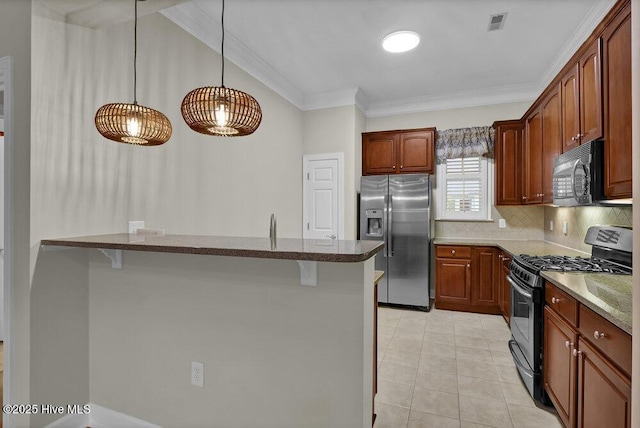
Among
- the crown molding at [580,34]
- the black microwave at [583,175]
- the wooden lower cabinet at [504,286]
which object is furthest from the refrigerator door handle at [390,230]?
the crown molding at [580,34]

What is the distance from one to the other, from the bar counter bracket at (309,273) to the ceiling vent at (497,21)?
2.70 meters

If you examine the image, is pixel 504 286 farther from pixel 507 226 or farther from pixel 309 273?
pixel 309 273

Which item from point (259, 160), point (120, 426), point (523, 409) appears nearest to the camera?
point (120, 426)

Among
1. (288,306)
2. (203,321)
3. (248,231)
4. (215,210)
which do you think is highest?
(215,210)

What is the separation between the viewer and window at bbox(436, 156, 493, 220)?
4527 millimetres

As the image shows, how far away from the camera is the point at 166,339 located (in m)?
1.87

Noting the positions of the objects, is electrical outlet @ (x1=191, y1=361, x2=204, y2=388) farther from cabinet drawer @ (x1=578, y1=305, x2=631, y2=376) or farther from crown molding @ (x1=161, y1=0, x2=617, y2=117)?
crown molding @ (x1=161, y1=0, x2=617, y2=117)

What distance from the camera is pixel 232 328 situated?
172 cm

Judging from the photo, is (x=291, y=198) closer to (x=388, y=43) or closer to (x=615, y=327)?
(x=388, y=43)

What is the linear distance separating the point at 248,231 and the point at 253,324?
1799 millimetres

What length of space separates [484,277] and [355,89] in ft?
9.61

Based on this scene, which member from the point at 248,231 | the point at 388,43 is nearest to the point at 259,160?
the point at 248,231

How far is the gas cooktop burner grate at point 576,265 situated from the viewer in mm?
2111

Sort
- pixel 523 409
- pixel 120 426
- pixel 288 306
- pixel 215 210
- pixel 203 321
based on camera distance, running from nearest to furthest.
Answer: pixel 288 306 < pixel 203 321 < pixel 120 426 < pixel 523 409 < pixel 215 210
